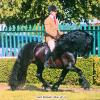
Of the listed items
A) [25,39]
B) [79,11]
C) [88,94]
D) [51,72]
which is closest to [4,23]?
[79,11]

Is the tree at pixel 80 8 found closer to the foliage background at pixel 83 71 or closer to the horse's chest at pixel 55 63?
the foliage background at pixel 83 71

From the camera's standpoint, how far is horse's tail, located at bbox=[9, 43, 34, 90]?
1460 centimetres

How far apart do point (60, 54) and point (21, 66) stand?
1.42 meters

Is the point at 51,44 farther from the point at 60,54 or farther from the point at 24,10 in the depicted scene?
the point at 24,10

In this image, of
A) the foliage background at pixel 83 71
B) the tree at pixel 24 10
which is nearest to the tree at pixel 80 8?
the tree at pixel 24 10

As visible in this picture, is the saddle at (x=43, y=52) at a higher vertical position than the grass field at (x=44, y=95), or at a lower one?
higher

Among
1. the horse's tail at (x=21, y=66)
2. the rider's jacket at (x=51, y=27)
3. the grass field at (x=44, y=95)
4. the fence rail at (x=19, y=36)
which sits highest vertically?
the rider's jacket at (x=51, y=27)

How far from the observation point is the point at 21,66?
1469cm

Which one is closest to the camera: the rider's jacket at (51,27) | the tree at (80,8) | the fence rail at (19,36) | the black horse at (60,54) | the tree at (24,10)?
the black horse at (60,54)

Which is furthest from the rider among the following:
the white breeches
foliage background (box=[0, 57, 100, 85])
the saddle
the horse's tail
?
foliage background (box=[0, 57, 100, 85])

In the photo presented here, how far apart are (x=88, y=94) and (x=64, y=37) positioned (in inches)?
68.9

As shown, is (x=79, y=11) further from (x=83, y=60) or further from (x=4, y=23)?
(x=83, y=60)

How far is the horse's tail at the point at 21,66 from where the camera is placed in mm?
14602

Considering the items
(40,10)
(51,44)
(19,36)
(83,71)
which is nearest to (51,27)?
(51,44)
